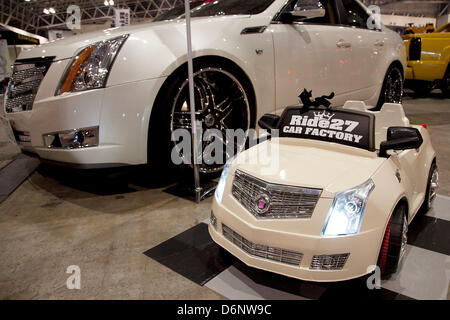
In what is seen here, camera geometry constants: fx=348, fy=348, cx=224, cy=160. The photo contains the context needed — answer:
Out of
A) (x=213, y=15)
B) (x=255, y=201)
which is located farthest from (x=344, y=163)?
(x=213, y=15)

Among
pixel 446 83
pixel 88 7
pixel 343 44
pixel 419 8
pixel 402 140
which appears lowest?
pixel 446 83

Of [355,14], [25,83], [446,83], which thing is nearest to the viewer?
[25,83]

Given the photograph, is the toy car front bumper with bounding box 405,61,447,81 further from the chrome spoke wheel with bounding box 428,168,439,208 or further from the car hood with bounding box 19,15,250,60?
the car hood with bounding box 19,15,250,60

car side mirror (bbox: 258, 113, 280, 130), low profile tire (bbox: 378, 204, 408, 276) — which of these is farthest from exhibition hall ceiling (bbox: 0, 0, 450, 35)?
low profile tire (bbox: 378, 204, 408, 276)

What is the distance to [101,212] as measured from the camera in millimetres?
2275

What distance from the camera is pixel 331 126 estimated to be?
1.78m

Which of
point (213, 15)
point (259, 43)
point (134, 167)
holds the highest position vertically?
point (213, 15)

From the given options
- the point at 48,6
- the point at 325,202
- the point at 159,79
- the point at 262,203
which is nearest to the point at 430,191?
the point at 325,202

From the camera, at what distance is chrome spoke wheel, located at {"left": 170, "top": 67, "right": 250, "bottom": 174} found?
2.51 meters

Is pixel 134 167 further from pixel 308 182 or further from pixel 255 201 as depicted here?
pixel 308 182

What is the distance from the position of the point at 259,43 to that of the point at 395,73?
2.60m

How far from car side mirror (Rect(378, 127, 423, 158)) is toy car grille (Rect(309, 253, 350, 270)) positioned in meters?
0.56

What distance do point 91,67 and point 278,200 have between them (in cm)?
146

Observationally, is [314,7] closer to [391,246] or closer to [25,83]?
[391,246]
